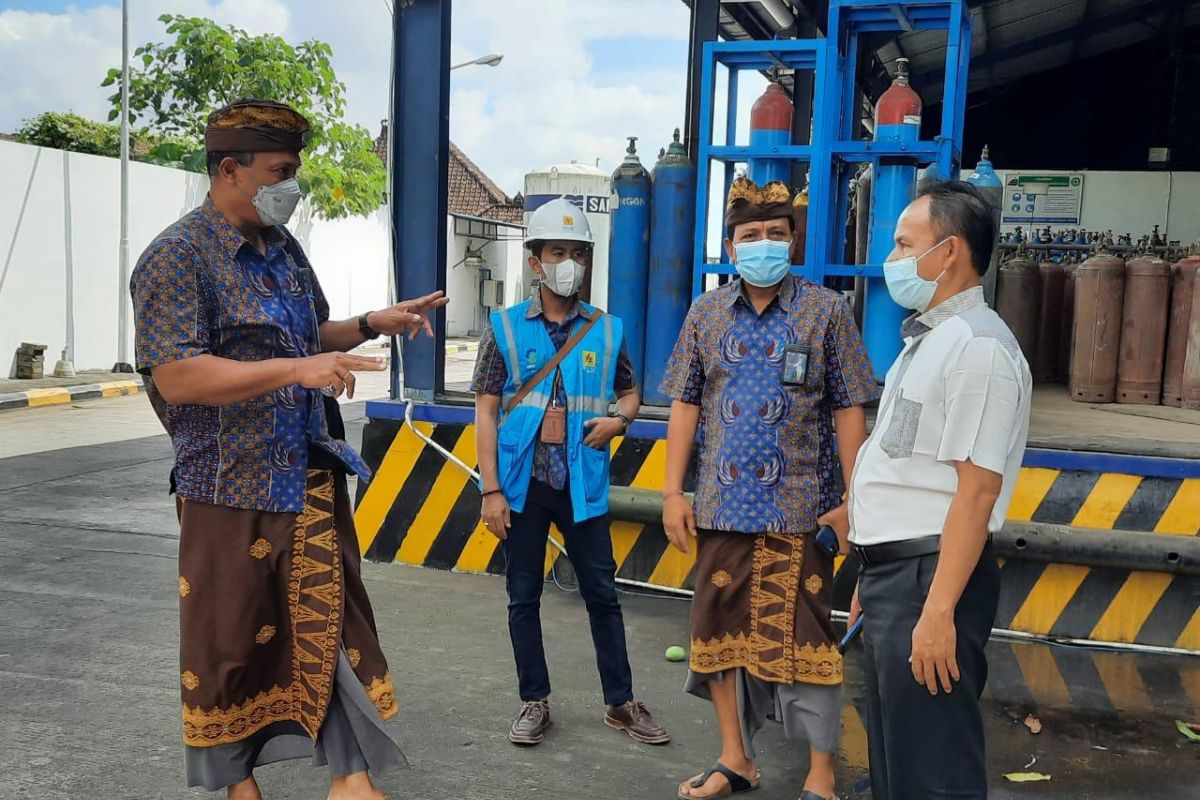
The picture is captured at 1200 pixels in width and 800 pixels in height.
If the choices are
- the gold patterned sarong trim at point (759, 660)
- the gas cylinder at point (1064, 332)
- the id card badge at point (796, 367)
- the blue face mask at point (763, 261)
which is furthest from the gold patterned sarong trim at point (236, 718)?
the gas cylinder at point (1064, 332)

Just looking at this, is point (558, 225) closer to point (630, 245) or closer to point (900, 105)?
point (630, 245)

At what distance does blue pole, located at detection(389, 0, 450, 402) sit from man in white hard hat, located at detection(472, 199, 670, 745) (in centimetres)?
202

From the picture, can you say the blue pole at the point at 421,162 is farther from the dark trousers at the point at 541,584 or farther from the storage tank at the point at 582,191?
the storage tank at the point at 582,191

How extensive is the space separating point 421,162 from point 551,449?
2.65 meters

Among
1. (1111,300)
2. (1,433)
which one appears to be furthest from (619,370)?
(1,433)

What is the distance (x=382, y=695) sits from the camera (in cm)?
311

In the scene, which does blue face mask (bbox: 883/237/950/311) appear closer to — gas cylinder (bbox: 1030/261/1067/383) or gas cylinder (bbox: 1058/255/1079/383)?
gas cylinder (bbox: 1030/261/1067/383)

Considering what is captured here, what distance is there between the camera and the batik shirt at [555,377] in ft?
12.6

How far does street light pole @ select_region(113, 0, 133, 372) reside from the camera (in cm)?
1560

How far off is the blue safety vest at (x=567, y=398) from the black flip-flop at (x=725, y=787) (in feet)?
3.01

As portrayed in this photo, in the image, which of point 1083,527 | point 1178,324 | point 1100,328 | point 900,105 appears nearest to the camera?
point 1083,527

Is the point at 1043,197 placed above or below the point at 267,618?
above

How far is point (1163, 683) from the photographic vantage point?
180 inches

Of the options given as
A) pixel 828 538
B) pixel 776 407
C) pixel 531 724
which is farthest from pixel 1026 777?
pixel 531 724
